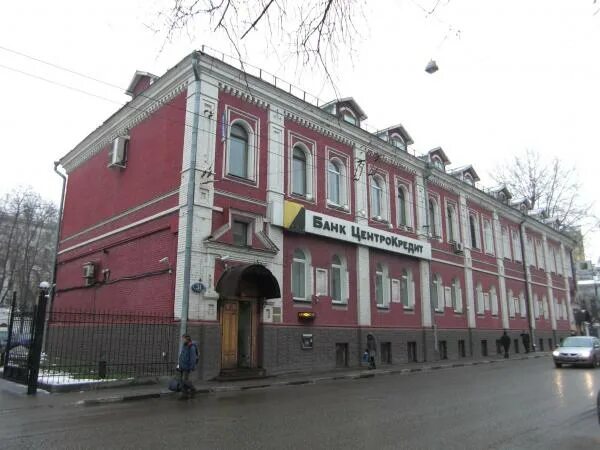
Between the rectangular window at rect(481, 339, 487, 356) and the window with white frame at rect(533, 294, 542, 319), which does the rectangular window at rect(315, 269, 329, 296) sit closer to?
the rectangular window at rect(481, 339, 487, 356)

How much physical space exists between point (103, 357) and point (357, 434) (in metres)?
13.1

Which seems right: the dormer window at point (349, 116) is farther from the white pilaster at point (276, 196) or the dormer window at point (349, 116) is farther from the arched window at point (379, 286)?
the arched window at point (379, 286)

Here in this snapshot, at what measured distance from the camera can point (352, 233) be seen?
22.8 m

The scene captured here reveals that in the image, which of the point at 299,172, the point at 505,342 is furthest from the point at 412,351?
the point at 299,172

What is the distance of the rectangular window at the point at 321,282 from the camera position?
21094 millimetres

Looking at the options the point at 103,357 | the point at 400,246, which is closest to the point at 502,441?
the point at 103,357

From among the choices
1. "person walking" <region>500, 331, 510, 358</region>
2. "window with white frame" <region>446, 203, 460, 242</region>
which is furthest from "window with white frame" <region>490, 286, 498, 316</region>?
"window with white frame" <region>446, 203, 460, 242</region>

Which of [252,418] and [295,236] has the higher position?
[295,236]

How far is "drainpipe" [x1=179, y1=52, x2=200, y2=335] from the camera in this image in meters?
16.2

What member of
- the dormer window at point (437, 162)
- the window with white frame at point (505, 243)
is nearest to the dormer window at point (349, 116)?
the dormer window at point (437, 162)

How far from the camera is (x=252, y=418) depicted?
9.72 metres

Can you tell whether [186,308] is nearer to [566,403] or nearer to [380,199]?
[566,403]

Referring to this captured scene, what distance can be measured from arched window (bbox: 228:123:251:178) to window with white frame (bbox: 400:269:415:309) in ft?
35.7

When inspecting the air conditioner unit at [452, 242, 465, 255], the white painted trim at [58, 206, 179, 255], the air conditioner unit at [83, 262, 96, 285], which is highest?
the air conditioner unit at [452, 242, 465, 255]
